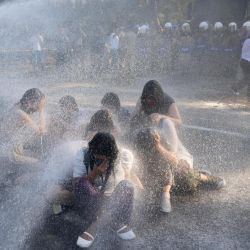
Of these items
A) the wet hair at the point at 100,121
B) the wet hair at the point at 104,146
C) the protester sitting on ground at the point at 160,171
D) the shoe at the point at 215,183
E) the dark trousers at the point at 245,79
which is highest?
the wet hair at the point at 104,146

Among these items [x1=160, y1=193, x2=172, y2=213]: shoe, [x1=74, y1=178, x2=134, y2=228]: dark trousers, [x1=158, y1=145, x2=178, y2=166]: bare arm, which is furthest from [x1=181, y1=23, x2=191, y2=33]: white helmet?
[x1=74, y1=178, x2=134, y2=228]: dark trousers

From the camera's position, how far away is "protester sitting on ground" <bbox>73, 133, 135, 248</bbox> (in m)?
4.00

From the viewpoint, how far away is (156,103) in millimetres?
5719

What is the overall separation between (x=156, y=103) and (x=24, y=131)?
1826 mm

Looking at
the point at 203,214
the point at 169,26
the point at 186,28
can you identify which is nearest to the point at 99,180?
the point at 203,214

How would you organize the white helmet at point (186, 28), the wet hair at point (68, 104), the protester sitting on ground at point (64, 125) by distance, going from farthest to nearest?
the white helmet at point (186, 28), the wet hair at point (68, 104), the protester sitting on ground at point (64, 125)

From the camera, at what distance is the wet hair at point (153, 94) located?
18.6 feet

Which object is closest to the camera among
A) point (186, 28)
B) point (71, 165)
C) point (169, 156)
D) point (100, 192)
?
point (100, 192)

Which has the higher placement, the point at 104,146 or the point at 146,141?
the point at 104,146

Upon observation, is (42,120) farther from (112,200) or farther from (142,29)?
(142,29)

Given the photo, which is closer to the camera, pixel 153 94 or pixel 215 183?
pixel 215 183

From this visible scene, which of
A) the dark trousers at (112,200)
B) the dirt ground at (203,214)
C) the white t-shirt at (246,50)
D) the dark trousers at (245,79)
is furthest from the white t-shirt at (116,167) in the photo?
the white t-shirt at (246,50)

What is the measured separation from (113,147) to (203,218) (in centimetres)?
135

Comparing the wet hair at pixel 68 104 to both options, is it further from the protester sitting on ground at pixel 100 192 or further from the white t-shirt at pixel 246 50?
the white t-shirt at pixel 246 50
